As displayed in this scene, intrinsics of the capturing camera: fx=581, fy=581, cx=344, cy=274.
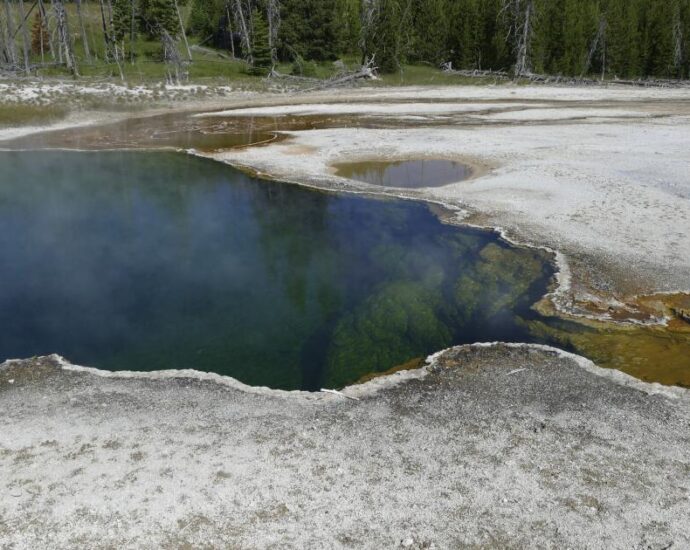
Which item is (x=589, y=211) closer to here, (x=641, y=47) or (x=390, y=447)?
(x=390, y=447)

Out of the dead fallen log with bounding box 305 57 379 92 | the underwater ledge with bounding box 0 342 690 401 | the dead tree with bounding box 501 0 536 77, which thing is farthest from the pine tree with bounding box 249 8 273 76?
the underwater ledge with bounding box 0 342 690 401

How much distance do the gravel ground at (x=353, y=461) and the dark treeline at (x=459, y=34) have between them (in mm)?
47639

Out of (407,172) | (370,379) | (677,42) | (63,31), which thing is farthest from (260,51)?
(370,379)

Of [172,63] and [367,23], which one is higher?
[367,23]

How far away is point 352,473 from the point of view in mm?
6207

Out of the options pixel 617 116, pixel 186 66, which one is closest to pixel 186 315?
pixel 617 116

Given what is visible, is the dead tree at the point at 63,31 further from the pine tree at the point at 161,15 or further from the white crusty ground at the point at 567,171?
the white crusty ground at the point at 567,171

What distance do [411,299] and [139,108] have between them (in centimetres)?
3197

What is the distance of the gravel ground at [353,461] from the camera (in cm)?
547

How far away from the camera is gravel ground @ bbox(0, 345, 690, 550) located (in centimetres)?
547

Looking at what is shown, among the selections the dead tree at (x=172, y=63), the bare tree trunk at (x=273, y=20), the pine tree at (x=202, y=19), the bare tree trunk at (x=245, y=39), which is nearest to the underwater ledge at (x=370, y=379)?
the dead tree at (x=172, y=63)

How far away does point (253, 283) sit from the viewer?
12094mm

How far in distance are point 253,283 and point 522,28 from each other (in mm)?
53571

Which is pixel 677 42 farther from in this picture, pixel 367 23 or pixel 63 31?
pixel 63 31
